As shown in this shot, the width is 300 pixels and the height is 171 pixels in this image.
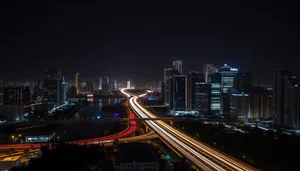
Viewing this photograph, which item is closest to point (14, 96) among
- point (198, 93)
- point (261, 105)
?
point (198, 93)

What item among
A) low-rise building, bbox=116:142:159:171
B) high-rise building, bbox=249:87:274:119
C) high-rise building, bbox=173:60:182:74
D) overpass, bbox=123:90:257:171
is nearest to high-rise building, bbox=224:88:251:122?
high-rise building, bbox=249:87:274:119

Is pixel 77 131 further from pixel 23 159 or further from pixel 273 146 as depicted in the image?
pixel 273 146

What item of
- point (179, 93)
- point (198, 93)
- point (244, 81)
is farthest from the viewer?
point (179, 93)

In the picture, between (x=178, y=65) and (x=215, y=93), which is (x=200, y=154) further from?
(x=178, y=65)

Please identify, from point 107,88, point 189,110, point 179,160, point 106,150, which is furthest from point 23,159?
point 107,88

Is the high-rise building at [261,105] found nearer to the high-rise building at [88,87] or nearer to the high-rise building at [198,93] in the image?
the high-rise building at [198,93]
